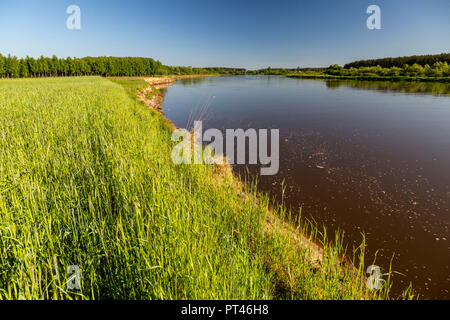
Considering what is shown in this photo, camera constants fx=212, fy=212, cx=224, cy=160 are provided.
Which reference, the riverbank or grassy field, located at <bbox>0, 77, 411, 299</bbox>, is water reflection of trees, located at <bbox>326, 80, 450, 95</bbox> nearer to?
the riverbank

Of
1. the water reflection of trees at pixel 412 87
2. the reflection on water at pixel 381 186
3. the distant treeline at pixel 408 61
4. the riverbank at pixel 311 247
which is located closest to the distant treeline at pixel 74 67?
the reflection on water at pixel 381 186

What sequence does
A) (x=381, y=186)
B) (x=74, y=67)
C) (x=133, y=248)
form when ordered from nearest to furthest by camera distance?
(x=133, y=248), (x=381, y=186), (x=74, y=67)

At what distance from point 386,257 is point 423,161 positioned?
684 cm

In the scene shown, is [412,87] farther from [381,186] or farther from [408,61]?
[408,61]

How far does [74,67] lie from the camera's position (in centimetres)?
9119

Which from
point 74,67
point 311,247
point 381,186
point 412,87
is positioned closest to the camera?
point 311,247

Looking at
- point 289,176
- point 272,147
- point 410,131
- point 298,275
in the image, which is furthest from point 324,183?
point 410,131

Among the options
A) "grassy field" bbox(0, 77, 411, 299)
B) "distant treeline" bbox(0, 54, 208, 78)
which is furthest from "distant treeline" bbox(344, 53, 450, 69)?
"distant treeline" bbox(0, 54, 208, 78)

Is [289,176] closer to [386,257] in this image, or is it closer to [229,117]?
[386,257]

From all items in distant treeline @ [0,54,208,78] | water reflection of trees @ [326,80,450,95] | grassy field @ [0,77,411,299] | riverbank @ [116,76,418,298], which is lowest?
riverbank @ [116,76,418,298]

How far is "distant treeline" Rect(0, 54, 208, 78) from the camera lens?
241 feet

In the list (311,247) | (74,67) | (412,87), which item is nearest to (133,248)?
(311,247)
